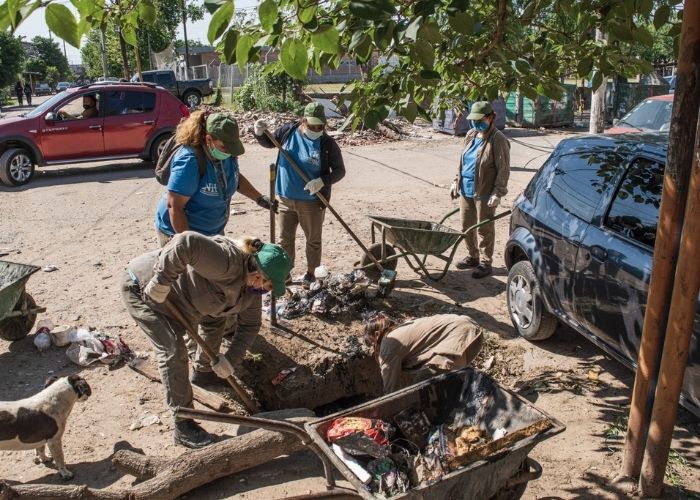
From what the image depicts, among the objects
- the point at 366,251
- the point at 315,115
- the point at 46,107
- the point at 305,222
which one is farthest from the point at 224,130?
the point at 46,107

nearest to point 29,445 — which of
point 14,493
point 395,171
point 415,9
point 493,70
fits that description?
point 14,493

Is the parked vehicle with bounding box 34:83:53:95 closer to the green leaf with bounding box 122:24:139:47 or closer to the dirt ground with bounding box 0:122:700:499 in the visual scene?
the dirt ground with bounding box 0:122:700:499

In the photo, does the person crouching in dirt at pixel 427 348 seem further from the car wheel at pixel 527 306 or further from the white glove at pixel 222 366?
the car wheel at pixel 527 306

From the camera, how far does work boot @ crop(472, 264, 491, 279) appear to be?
760 cm

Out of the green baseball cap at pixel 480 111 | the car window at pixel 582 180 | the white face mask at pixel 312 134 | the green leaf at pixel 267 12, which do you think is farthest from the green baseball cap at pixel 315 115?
the green leaf at pixel 267 12

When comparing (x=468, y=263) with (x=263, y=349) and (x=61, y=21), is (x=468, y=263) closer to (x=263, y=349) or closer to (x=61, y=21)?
(x=263, y=349)

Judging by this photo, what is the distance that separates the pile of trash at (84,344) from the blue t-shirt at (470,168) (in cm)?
406

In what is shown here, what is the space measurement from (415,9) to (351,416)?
213cm

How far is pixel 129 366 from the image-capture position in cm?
541

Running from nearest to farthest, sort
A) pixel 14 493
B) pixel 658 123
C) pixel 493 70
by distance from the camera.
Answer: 1. pixel 14 493
2. pixel 493 70
3. pixel 658 123

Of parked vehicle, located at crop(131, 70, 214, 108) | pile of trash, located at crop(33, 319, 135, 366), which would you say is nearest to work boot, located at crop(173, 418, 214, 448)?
pile of trash, located at crop(33, 319, 135, 366)

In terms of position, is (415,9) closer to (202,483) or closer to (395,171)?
(202,483)

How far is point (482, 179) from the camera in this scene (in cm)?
736

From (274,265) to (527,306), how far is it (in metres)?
2.84
